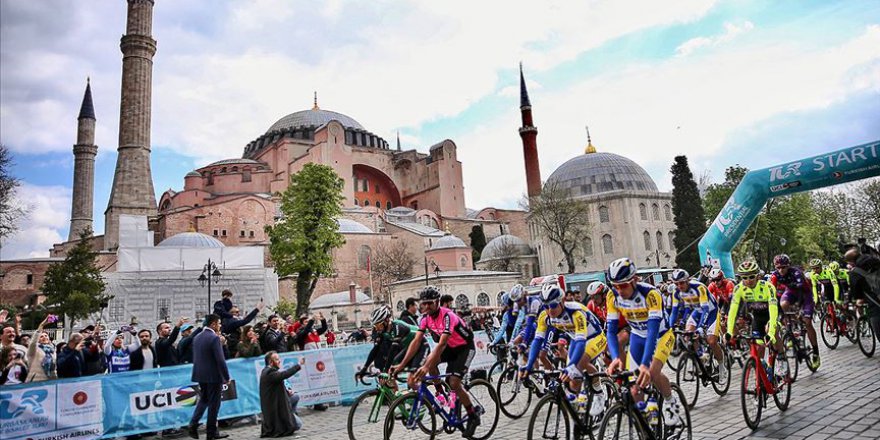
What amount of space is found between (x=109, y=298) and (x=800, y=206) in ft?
152

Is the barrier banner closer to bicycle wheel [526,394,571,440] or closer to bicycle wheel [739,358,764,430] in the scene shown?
bicycle wheel [526,394,571,440]

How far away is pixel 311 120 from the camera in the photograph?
83312mm

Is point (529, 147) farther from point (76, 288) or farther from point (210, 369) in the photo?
point (210, 369)

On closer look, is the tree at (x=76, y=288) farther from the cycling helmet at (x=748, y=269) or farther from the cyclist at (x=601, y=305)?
the cycling helmet at (x=748, y=269)

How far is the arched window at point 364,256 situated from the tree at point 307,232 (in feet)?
80.3

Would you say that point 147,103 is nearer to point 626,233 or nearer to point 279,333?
point 626,233

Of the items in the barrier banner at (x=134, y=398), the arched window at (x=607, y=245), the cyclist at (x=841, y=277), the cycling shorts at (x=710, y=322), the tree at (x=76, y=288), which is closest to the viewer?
the barrier banner at (x=134, y=398)

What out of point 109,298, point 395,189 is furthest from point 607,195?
point 109,298

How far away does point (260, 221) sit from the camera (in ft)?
192

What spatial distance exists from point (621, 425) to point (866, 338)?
8.68 m

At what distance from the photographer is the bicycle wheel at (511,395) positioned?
26.8 ft

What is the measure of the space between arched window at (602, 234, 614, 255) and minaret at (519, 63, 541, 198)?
788 cm

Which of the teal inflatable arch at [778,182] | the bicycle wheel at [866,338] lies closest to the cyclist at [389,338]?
the bicycle wheel at [866,338]

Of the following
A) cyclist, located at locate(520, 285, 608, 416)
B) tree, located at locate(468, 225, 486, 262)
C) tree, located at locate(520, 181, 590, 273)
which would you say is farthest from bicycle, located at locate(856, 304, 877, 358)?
tree, located at locate(468, 225, 486, 262)
